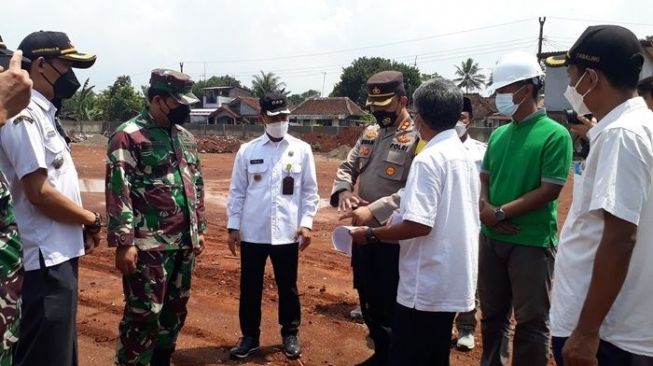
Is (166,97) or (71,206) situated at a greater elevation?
(166,97)

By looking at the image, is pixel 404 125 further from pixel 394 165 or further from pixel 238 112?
pixel 238 112

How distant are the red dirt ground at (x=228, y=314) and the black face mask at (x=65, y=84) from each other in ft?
7.04

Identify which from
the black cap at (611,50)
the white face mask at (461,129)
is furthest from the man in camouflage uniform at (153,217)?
the black cap at (611,50)

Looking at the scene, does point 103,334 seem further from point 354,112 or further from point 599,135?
point 354,112

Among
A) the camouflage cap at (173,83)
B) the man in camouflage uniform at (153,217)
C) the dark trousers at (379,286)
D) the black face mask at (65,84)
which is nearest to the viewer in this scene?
the black face mask at (65,84)

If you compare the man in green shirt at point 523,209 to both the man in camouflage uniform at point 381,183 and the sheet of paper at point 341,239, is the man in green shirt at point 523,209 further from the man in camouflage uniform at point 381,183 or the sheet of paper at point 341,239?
the sheet of paper at point 341,239

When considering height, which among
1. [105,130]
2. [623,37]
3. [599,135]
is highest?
[623,37]

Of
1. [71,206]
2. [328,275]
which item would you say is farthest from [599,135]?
[328,275]

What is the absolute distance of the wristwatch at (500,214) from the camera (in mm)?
3514

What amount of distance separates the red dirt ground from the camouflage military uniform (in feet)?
7.98

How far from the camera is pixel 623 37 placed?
7.13 feet

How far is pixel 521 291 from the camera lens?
349 centimetres

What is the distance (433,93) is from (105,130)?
44033 millimetres

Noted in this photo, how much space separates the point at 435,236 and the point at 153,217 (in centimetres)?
181
